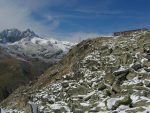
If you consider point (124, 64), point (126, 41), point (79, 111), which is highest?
point (126, 41)

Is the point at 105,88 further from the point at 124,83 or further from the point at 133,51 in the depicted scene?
the point at 133,51

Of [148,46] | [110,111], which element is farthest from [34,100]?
[148,46]

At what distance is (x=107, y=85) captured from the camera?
39312 mm

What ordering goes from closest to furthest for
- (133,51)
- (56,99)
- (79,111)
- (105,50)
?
(79,111)
(56,99)
(133,51)
(105,50)

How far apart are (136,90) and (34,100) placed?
1411cm

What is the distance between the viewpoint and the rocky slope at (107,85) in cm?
3403

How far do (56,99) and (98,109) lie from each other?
8.49 metres

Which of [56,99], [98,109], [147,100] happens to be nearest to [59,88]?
[56,99]

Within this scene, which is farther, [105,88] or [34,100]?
[34,100]

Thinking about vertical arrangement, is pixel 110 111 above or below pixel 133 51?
below

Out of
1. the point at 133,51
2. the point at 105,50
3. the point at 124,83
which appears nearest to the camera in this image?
the point at 124,83

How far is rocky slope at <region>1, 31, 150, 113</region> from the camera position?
34031 mm

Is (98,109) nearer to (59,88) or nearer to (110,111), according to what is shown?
→ (110,111)

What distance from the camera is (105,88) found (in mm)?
39094
